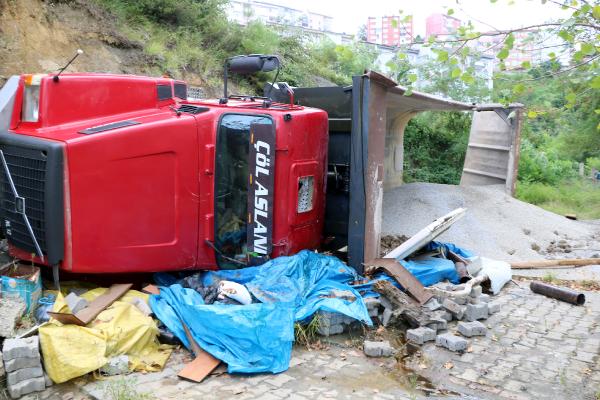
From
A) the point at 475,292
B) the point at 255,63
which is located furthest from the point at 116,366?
the point at 475,292

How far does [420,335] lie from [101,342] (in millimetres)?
2535

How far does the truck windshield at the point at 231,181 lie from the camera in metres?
4.82

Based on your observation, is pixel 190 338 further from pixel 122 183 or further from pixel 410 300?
pixel 410 300

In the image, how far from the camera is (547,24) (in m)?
3.71

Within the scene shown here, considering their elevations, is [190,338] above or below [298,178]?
below

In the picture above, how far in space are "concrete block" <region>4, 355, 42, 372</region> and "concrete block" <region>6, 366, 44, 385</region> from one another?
21mm

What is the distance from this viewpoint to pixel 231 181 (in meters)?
4.86

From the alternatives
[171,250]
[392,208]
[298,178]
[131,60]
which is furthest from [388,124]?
[171,250]

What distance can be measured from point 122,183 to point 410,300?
2.74 m

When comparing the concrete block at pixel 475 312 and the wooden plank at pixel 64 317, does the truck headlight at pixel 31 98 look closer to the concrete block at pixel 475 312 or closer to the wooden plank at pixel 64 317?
the wooden plank at pixel 64 317

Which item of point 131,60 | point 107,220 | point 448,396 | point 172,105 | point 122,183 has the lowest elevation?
point 448,396

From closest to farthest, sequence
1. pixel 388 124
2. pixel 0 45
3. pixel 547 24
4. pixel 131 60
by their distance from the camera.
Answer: pixel 547 24 < pixel 0 45 < pixel 131 60 < pixel 388 124

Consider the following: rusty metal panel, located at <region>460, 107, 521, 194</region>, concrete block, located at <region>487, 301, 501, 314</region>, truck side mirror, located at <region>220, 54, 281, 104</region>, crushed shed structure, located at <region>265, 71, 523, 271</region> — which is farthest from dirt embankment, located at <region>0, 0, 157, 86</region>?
rusty metal panel, located at <region>460, 107, 521, 194</region>

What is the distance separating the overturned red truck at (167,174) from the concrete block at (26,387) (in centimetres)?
91
